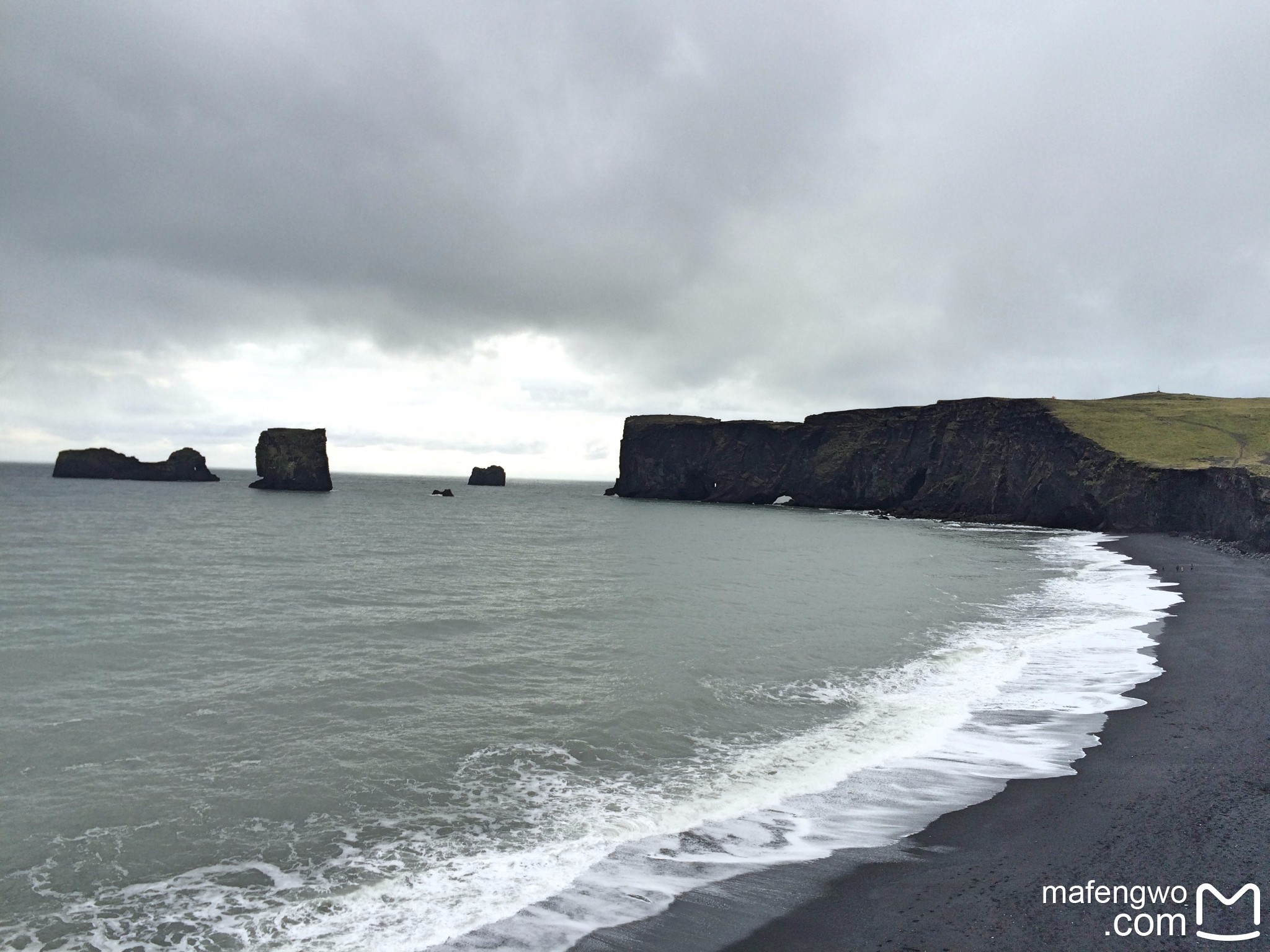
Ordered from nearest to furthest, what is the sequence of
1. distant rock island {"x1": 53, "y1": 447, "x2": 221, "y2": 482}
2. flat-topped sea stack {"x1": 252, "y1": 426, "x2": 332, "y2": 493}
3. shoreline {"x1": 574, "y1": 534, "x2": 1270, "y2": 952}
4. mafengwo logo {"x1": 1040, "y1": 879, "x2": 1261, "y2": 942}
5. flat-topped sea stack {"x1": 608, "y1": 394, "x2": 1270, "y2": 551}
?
mafengwo logo {"x1": 1040, "y1": 879, "x2": 1261, "y2": 942}, shoreline {"x1": 574, "y1": 534, "x2": 1270, "y2": 952}, flat-topped sea stack {"x1": 608, "y1": 394, "x2": 1270, "y2": 551}, flat-topped sea stack {"x1": 252, "y1": 426, "x2": 332, "y2": 493}, distant rock island {"x1": 53, "y1": 447, "x2": 221, "y2": 482}

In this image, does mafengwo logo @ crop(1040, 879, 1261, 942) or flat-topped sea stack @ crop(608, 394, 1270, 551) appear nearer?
mafengwo logo @ crop(1040, 879, 1261, 942)

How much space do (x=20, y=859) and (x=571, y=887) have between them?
6.19m

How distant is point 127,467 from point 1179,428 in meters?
197

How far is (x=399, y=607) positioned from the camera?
75.3ft

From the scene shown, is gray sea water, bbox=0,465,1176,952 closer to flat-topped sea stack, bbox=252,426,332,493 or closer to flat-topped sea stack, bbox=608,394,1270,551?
flat-topped sea stack, bbox=608,394,1270,551

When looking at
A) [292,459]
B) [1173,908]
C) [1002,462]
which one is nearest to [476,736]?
[1173,908]

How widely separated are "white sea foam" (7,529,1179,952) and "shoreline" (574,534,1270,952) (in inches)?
15.0

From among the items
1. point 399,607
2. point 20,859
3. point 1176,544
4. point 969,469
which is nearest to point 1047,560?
point 1176,544

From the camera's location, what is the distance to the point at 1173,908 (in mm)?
6230

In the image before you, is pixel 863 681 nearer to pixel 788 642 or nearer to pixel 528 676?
pixel 788 642

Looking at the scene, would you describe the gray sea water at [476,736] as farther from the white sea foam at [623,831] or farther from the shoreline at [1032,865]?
the shoreline at [1032,865]

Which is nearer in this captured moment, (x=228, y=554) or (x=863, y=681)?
(x=863, y=681)

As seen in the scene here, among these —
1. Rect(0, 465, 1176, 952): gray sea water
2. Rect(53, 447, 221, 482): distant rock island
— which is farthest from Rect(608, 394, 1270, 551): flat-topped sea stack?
Rect(53, 447, 221, 482): distant rock island

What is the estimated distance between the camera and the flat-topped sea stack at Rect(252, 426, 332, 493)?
387 ft
